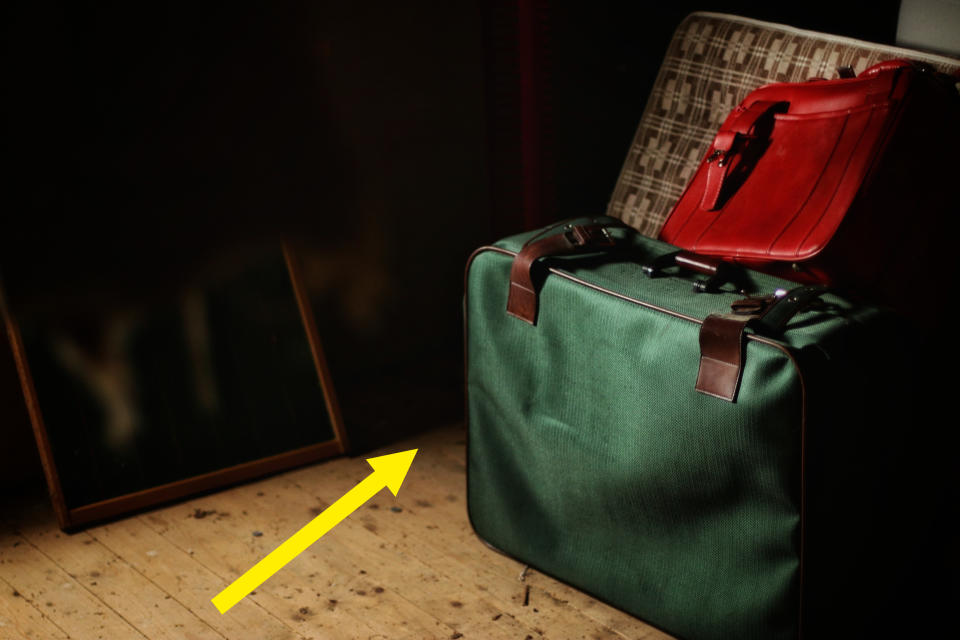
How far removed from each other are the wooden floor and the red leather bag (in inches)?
23.8

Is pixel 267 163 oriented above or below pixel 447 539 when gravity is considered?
above

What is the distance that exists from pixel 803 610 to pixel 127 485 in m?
1.20

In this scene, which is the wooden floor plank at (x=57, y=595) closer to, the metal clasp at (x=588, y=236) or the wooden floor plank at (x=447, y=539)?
the wooden floor plank at (x=447, y=539)

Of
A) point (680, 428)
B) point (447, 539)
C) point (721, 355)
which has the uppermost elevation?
point (721, 355)

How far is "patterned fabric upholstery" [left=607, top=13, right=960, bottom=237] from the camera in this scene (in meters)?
1.75

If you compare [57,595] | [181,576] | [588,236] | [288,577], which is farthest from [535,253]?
[57,595]

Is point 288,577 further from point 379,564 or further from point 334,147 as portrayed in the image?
point 334,147

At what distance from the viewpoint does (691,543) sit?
139cm

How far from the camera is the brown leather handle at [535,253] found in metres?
1.49

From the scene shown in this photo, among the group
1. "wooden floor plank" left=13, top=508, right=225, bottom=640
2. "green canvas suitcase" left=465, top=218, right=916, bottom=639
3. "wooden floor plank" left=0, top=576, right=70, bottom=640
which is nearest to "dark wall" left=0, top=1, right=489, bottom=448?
"wooden floor plank" left=13, top=508, right=225, bottom=640

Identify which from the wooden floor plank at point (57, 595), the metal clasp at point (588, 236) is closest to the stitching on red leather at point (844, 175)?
the metal clasp at point (588, 236)

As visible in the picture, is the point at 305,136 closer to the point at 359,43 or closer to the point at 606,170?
the point at 359,43

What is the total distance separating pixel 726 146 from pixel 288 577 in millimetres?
1006

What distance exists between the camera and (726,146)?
1.59 metres
